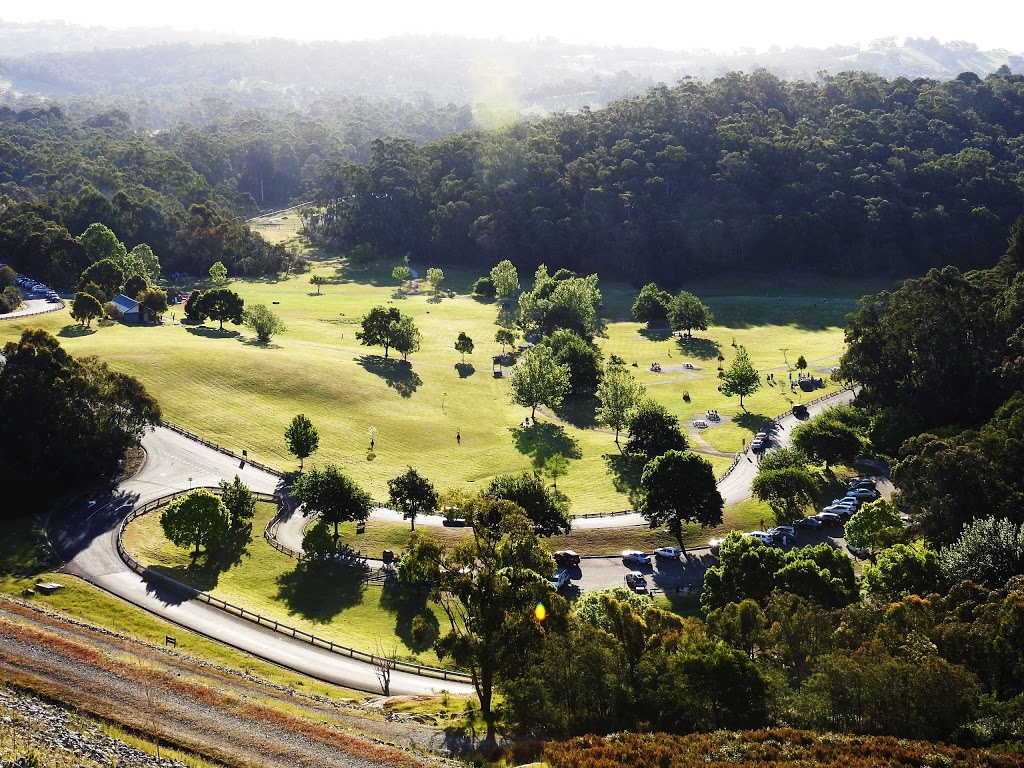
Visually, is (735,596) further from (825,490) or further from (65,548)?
(65,548)

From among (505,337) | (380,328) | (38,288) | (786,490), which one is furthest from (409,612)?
(38,288)

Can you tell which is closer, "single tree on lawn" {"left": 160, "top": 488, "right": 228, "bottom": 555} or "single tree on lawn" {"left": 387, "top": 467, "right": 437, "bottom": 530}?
"single tree on lawn" {"left": 160, "top": 488, "right": 228, "bottom": 555}

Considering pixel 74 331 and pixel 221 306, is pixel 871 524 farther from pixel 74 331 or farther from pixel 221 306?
pixel 74 331

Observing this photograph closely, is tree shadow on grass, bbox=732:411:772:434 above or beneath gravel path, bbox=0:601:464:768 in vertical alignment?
beneath

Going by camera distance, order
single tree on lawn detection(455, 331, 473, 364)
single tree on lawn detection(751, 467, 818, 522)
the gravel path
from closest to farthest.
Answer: the gravel path < single tree on lawn detection(751, 467, 818, 522) < single tree on lawn detection(455, 331, 473, 364)

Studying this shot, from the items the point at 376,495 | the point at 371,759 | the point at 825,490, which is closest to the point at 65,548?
the point at 376,495

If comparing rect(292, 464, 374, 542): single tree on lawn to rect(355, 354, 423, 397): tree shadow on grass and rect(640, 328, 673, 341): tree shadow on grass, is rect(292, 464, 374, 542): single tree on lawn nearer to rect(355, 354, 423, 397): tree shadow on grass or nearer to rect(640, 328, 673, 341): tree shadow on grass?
rect(355, 354, 423, 397): tree shadow on grass

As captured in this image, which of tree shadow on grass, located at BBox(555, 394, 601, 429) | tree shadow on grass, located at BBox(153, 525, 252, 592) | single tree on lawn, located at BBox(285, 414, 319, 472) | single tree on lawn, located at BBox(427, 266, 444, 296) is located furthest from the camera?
single tree on lawn, located at BBox(427, 266, 444, 296)

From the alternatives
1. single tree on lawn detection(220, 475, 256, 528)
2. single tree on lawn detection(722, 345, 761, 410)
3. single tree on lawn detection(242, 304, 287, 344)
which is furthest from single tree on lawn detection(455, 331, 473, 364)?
single tree on lawn detection(220, 475, 256, 528)
